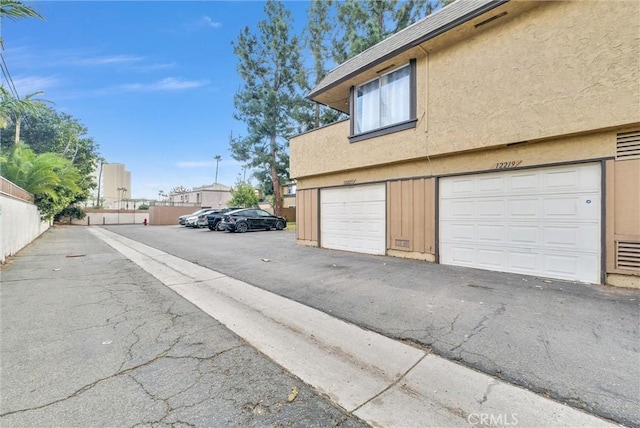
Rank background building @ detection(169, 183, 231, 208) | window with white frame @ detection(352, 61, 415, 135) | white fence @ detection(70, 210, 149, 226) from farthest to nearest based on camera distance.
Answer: background building @ detection(169, 183, 231, 208), white fence @ detection(70, 210, 149, 226), window with white frame @ detection(352, 61, 415, 135)

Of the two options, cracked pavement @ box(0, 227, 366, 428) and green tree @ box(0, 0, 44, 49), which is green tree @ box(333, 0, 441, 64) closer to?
green tree @ box(0, 0, 44, 49)

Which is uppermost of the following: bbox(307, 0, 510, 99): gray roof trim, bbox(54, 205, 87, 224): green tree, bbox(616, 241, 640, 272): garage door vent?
bbox(307, 0, 510, 99): gray roof trim

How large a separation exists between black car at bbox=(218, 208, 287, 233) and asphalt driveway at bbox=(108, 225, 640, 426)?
10650 millimetres

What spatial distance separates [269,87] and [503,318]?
22.2 meters

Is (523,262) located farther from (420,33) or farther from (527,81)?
(420,33)

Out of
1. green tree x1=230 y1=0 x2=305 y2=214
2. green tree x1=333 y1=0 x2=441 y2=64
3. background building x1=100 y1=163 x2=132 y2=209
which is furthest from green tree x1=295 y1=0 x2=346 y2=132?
background building x1=100 y1=163 x2=132 y2=209

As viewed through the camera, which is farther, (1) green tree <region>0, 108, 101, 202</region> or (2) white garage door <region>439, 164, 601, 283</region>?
(1) green tree <region>0, 108, 101, 202</region>

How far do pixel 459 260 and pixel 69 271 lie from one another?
965 cm

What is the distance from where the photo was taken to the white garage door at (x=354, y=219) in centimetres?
871

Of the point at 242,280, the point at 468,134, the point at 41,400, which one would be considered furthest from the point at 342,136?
the point at 41,400

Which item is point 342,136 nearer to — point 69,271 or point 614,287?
point 614,287

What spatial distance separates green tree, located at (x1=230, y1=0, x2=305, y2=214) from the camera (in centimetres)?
2127

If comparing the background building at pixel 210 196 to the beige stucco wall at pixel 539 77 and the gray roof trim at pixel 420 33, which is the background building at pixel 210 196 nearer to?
the gray roof trim at pixel 420 33

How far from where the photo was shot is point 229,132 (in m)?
23.5
